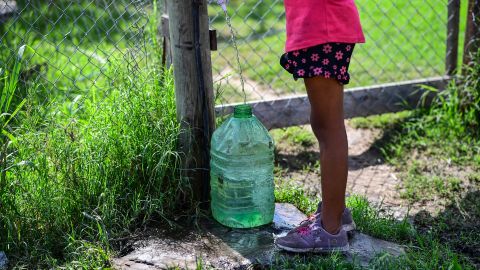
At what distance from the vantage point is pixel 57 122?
3.54 meters

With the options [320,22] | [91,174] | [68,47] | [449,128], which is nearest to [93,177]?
[91,174]

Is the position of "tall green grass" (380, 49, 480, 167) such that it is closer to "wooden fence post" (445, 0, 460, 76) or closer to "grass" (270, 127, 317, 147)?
"wooden fence post" (445, 0, 460, 76)

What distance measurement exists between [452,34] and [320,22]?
2.36 meters

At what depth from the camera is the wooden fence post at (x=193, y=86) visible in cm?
333

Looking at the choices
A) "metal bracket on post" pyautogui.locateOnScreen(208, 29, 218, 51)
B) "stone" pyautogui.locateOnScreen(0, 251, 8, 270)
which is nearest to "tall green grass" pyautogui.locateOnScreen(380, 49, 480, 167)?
"metal bracket on post" pyautogui.locateOnScreen(208, 29, 218, 51)

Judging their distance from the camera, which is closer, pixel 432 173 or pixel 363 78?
pixel 432 173

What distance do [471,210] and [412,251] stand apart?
794 mm

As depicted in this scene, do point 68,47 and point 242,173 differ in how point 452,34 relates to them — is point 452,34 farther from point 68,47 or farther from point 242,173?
point 68,47

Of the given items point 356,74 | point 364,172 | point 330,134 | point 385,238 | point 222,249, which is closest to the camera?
point 330,134

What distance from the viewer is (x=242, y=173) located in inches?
133

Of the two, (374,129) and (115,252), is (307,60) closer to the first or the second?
(115,252)

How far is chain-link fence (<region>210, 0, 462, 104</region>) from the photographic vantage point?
5415 mm

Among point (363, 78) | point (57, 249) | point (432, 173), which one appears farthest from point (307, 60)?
point (363, 78)

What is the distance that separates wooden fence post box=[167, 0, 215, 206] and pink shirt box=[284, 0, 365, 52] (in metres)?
0.64
